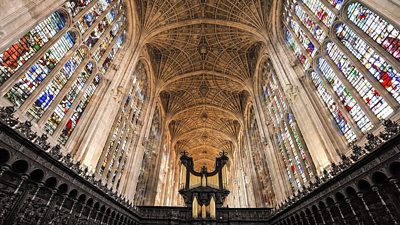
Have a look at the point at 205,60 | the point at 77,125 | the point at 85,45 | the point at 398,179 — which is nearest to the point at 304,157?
the point at 398,179

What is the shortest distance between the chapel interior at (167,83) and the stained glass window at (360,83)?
0.05 metres

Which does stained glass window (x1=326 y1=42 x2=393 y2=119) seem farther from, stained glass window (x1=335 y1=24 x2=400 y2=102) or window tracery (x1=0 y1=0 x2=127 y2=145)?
window tracery (x1=0 y1=0 x2=127 y2=145)

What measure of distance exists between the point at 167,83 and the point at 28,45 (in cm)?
1700

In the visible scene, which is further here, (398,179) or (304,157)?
(304,157)

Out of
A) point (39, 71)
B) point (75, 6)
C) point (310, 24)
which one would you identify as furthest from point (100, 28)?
point (310, 24)

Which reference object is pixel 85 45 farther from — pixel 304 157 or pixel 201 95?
pixel 201 95

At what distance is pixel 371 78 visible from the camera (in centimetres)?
735

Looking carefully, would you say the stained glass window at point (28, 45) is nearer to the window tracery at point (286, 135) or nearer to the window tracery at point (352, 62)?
the window tracery at point (352, 62)

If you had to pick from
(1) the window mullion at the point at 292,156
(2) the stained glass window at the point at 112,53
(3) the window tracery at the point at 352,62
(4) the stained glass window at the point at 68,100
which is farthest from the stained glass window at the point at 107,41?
(1) the window mullion at the point at 292,156

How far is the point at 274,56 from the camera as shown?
15.8 meters

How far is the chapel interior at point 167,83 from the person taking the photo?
20.7 feet

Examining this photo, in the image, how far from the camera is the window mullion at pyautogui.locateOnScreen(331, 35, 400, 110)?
6545 mm

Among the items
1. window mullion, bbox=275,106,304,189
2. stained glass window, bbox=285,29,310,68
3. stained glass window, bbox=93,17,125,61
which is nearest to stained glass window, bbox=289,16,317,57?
stained glass window, bbox=285,29,310,68

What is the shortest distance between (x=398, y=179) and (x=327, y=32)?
23.8 ft
